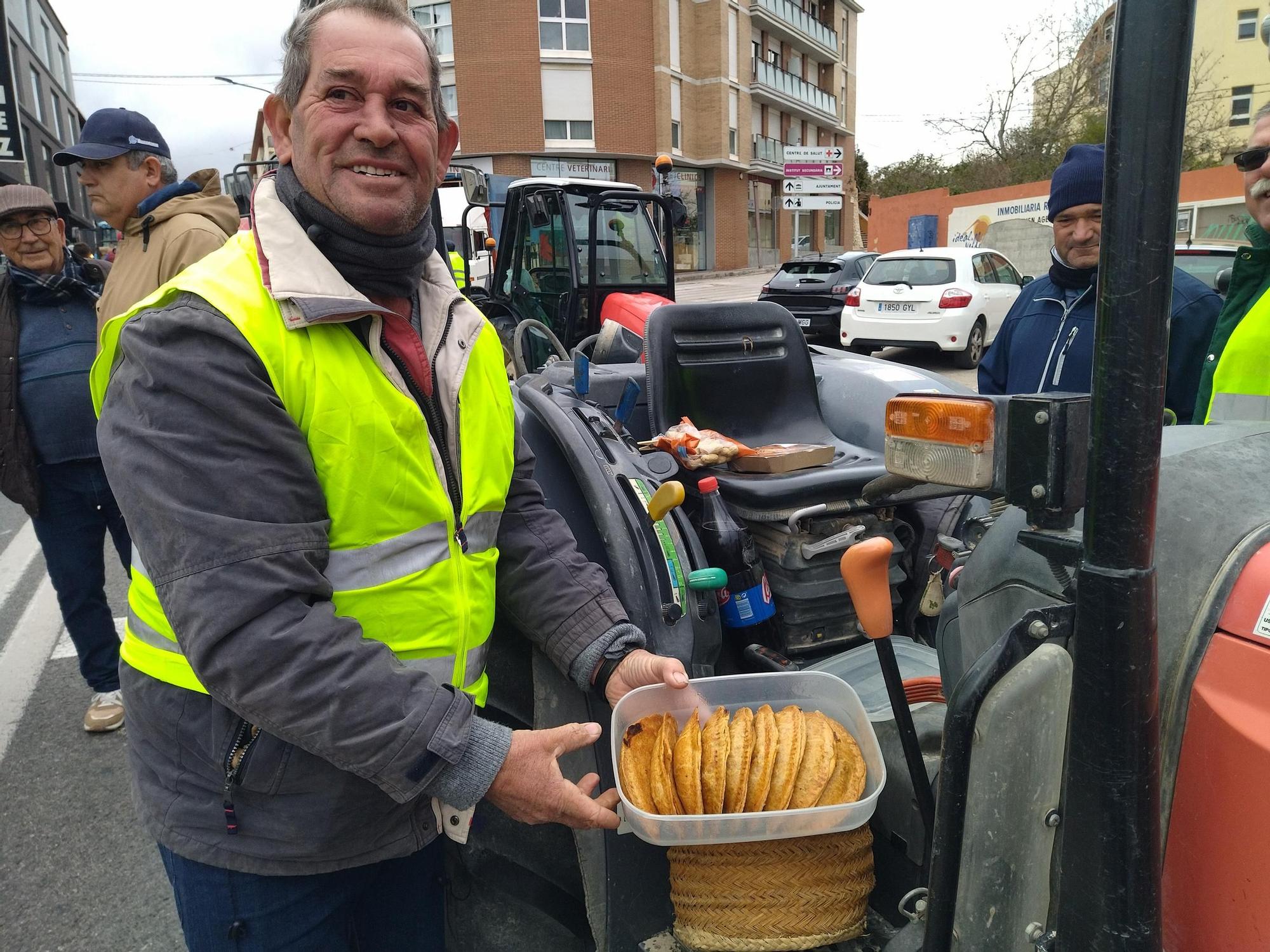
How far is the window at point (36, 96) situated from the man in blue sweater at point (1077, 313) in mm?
36166

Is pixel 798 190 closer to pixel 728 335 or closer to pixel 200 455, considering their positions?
pixel 728 335

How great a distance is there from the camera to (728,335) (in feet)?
10.4

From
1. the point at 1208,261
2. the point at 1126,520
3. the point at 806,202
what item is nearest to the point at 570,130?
the point at 806,202

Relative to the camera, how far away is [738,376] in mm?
3168

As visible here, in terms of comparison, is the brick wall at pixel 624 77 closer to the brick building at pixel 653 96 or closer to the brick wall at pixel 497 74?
the brick building at pixel 653 96

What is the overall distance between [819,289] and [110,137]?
473 inches

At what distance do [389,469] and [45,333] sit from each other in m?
2.79

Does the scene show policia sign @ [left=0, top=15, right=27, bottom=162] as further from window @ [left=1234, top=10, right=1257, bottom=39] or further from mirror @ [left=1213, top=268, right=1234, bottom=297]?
window @ [left=1234, top=10, right=1257, bottom=39]

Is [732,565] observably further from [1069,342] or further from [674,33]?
[674,33]

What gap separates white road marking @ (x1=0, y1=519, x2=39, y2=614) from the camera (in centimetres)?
496

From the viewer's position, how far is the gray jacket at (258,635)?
41.8 inches

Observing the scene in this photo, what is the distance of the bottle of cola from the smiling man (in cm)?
92

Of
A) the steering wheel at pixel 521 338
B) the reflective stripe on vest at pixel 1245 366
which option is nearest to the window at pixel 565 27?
the steering wheel at pixel 521 338

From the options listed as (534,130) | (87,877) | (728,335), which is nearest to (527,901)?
(87,877)
